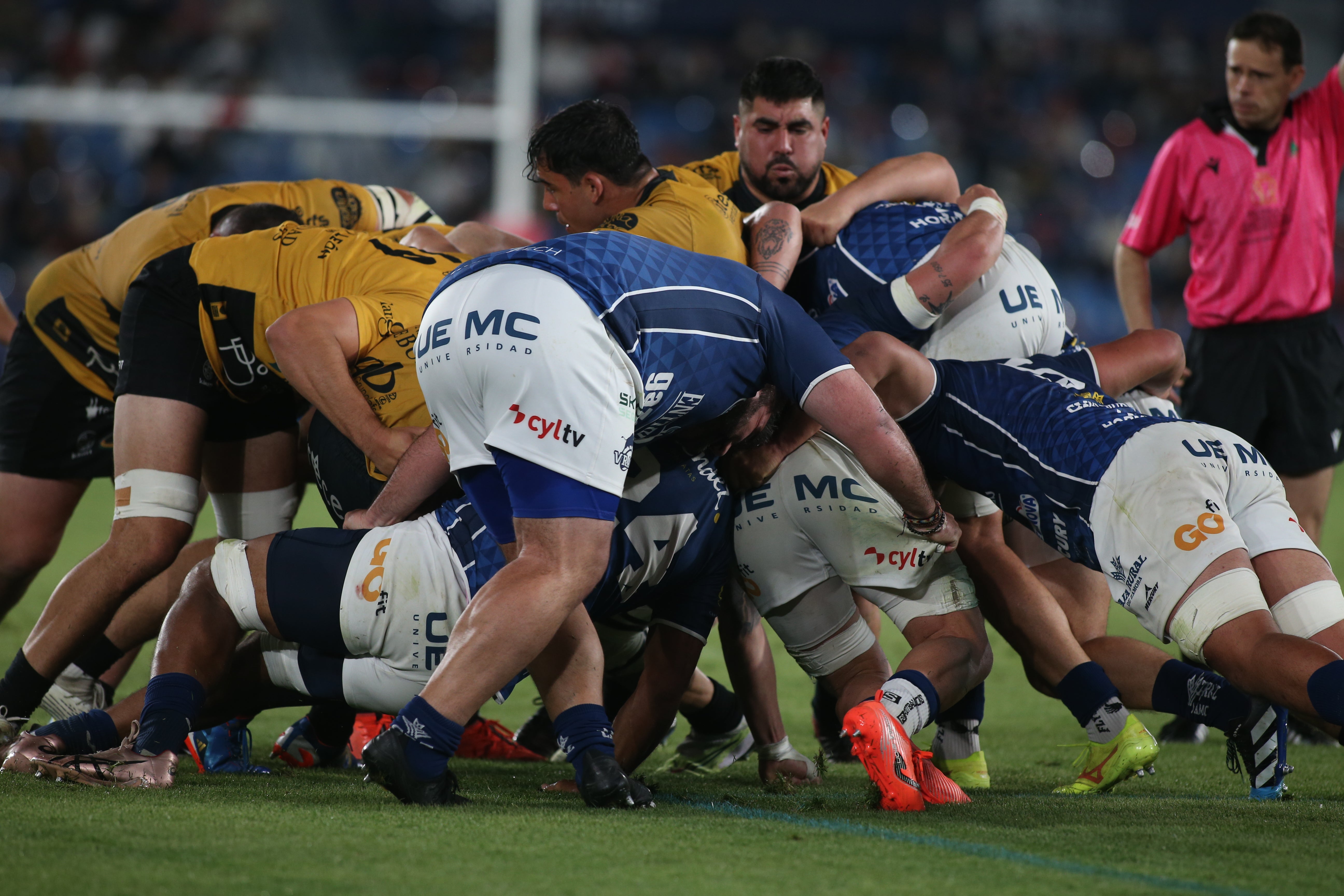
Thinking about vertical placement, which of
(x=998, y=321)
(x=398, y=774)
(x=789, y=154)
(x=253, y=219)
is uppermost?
(x=789, y=154)

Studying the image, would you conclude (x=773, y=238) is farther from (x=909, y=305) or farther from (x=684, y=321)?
(x=684, y=321)

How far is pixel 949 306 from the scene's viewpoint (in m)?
4.26

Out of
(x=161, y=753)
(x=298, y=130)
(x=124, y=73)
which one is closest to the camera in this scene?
(x=161, y=753)

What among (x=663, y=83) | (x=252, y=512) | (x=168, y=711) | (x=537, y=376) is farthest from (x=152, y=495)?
(x=663, y=83)

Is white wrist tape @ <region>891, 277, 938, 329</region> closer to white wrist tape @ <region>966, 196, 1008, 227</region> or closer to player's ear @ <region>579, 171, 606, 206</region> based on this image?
white wrist tape @ <region>966, 196, 1008, 227</region>

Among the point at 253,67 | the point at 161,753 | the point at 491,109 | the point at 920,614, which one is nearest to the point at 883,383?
the point at 920,614

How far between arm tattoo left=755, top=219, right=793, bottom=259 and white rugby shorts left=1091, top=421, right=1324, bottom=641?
1196 millimetres

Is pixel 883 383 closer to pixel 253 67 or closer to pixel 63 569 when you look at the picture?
pixel 63 569

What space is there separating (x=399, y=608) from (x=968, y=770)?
171 centimetres

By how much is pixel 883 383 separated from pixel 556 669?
120 cm

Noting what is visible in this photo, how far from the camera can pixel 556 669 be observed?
3285mm

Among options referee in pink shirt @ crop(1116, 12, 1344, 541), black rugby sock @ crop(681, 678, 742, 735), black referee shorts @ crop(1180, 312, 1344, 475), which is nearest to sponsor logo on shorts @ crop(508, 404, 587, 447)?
black rugby sock @ crop(681, 678, 742, 735)

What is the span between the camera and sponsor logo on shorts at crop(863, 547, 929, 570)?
3670 mm

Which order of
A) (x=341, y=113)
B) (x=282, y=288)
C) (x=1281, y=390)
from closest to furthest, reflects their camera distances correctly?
(x=282, y=288)
(x=1281, y=390)
(x=341, y=113)
